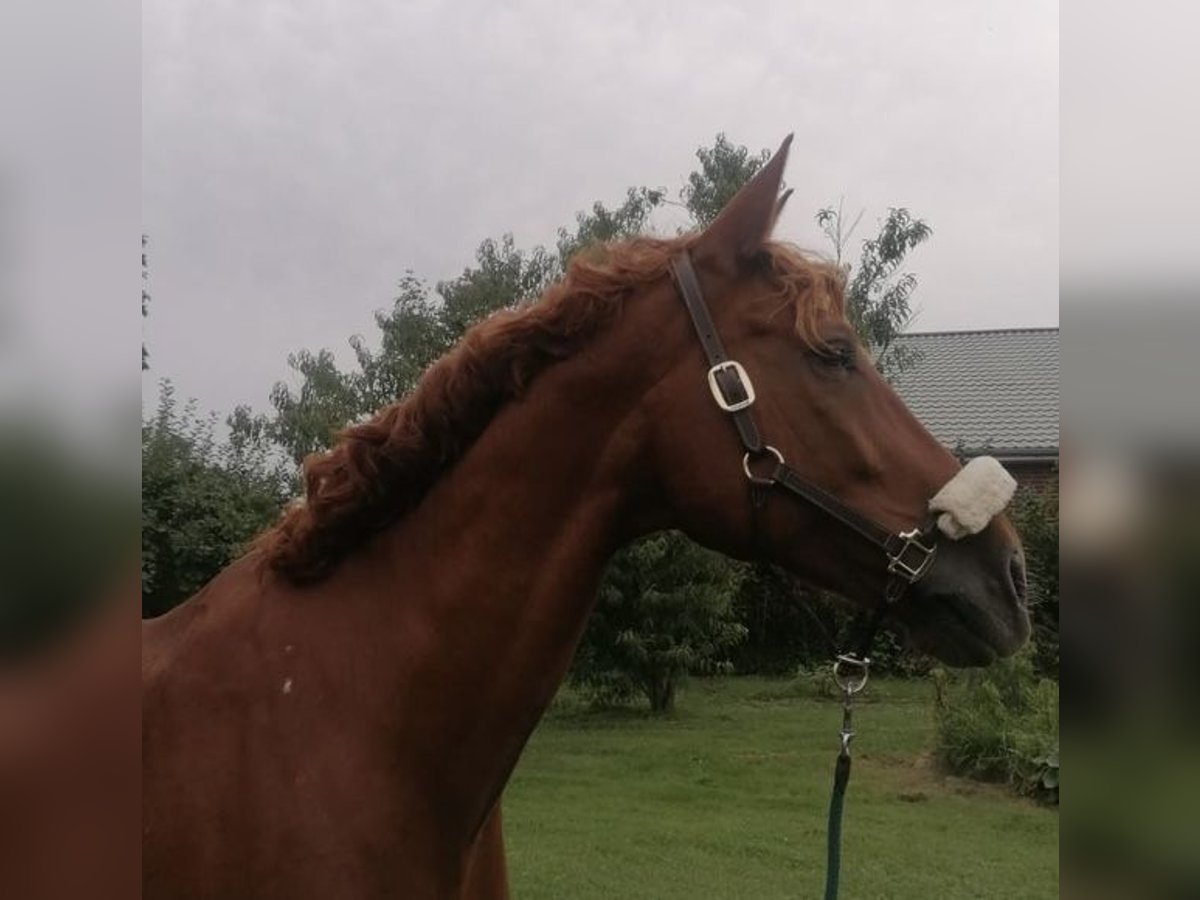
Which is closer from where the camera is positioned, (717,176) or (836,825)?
(836,825)

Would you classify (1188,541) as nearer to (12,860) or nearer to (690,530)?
(12,860)

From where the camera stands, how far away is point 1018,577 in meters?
2.27

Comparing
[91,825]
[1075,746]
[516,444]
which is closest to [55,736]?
[91,825]

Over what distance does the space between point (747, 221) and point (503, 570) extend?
912mm

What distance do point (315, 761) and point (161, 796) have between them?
1.02 ft

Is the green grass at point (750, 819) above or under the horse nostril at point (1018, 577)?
under

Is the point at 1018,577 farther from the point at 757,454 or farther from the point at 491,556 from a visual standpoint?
the point at 491,556

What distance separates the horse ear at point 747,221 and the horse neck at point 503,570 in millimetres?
315

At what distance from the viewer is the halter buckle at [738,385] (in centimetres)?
222

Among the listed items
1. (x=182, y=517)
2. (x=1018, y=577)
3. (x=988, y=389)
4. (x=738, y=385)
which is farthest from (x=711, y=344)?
(x=988, y=389)

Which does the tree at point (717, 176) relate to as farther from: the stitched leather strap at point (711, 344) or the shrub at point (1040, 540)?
the stitched leather strap at point (711, 344)

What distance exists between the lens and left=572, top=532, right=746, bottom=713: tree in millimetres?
12484

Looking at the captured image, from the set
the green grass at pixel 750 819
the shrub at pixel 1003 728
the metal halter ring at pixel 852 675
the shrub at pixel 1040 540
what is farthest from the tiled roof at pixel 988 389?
the metal halter ring at pixel 852 675

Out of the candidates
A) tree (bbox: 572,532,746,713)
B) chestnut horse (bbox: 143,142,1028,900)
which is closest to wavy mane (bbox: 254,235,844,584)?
chestnut horse (bbox: 143,142,1028,900)
